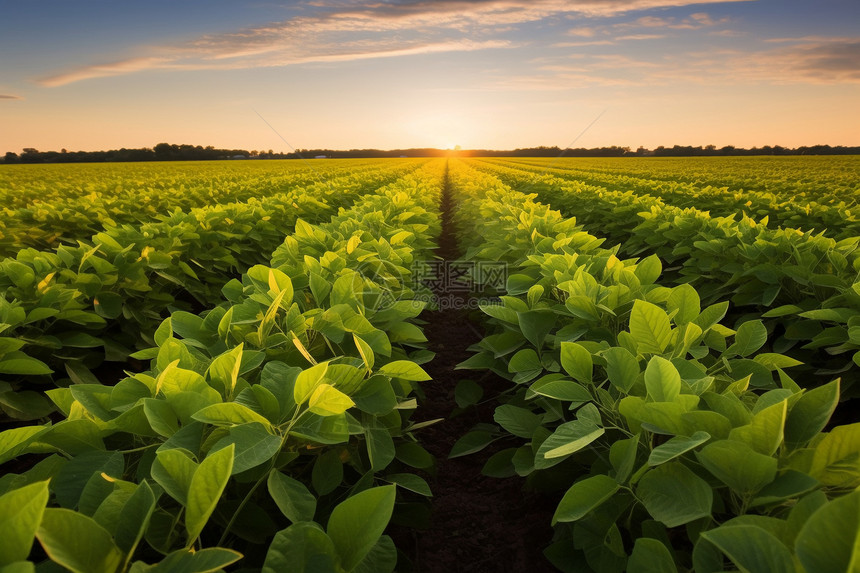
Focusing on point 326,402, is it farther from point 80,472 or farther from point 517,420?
point 517,420

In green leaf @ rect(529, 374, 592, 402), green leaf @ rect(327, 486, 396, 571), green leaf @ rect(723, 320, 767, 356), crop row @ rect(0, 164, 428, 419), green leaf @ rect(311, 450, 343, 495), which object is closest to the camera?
green leaf @ rect(327, 486, 396, 571)

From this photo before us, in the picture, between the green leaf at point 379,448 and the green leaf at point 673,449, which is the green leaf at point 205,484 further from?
the green leaf at point 673,449

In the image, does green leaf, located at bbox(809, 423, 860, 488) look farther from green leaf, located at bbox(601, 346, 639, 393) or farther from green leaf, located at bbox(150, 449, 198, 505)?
green leaf, located at bbox(150, 449, 198, 505)

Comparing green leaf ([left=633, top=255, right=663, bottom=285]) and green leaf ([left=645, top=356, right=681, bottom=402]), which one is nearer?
green leaf ([left=645, top=356, right=681, bottom=402])

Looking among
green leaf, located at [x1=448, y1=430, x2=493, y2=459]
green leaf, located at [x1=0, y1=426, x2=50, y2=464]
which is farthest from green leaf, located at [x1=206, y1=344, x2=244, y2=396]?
green leaf, located at [x1=448, y1=430, x2=493, y2=459]

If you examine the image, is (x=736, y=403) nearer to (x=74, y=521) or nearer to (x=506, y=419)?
(x=506, y=419)

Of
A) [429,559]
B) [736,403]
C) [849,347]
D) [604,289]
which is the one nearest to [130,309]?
[429,559]

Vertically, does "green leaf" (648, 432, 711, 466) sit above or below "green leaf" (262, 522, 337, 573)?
above

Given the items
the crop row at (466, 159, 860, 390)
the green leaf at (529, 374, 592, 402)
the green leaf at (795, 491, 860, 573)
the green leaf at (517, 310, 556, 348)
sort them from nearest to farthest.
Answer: the green leaf at (795, 491, 860, 573) < the green leaf at (529, 374, 592, 402) < the green leaf at (517, 310, 556, 348) < the crop row at (466, 159, 860, 390)

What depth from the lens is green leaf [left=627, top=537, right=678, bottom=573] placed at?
920 millimetres

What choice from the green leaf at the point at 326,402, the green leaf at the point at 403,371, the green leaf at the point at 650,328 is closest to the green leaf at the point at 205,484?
the green leaf at the point at 326,402

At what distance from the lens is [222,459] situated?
2.79 feet

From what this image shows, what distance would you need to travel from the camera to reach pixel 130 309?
3770 millimetres

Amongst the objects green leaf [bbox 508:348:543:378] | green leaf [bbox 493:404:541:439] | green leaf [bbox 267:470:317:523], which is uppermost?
green leaf [bbox 267:470:317:523]
